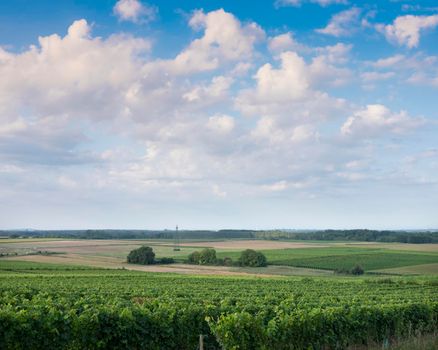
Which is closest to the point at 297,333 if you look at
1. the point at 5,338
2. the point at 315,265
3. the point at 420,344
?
the point at 420,344

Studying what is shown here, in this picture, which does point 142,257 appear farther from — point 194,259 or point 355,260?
point 355,260

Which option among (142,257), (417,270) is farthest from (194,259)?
(417,270)

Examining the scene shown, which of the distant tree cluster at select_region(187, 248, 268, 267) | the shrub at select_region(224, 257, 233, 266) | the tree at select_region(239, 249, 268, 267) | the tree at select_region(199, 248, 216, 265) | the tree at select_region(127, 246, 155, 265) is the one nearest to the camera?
the tree at select_region(239, 249, 268, 267)

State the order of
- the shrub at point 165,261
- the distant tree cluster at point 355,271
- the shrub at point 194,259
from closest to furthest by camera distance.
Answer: the distant tree cluster at point 355,271, the shrub at point 194,259, the shrub at point 165,261

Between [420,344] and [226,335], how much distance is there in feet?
19.3

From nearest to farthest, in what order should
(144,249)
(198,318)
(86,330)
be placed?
(86,330), (198,318), (144,249)

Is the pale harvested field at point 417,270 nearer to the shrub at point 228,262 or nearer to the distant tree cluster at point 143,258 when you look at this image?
the shrub at point 228,262

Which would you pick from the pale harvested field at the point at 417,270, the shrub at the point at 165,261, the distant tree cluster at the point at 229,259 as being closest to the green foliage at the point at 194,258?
the distant tree cluster at the point at 229,259

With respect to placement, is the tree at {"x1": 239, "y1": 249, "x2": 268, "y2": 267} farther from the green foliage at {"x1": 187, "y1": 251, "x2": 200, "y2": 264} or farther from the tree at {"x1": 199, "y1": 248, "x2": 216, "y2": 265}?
the green foliage at {"x1": 187, "y1": 251, "x2": 200, "y2": 264}

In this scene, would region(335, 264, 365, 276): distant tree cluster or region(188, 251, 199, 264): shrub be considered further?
region(188, 251, 199, 264): shrub

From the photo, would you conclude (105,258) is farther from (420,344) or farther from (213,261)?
(420,344)

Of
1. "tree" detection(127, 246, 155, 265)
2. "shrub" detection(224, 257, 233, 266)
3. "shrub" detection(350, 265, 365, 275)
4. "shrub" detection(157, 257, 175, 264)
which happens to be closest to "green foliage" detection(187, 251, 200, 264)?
"shrub" detection(157, 257, 175, 264)

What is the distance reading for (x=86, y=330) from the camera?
11.9 metres

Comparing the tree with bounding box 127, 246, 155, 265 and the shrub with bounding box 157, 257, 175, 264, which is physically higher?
the tree with bounding box 127, 246, 155, 265
